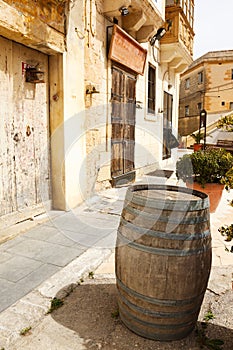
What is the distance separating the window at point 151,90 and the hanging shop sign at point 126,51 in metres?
1.36

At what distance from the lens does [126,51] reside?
6.39 metres

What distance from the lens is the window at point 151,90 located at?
8.74 m

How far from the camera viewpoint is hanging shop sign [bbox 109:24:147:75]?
5745 mm

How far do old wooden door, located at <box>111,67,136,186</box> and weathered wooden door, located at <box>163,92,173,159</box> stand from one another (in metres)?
3.59

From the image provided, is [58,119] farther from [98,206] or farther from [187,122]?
[187,122]

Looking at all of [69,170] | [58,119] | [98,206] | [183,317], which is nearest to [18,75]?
[58,119]

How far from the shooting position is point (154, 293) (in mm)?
1799

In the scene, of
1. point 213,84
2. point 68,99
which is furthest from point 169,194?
point 213,84

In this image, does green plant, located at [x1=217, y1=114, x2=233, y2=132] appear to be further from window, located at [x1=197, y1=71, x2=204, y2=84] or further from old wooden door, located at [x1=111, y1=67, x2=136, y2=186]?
window, located at [x1=197, y1=71, x2=204, y2=84]

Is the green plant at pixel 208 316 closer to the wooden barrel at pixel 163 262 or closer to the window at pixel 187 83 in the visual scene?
the wooden barrel at pixel 163 262

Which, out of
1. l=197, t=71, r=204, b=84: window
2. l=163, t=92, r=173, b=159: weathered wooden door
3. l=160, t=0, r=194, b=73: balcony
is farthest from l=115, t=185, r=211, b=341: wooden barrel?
l=197, t=71, r=204, b=84: window

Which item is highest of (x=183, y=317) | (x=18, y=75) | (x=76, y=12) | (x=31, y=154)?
(x=76, y=12)

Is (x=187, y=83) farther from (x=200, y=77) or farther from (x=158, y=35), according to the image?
(x=158, y=35)

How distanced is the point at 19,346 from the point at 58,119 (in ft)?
10.6
